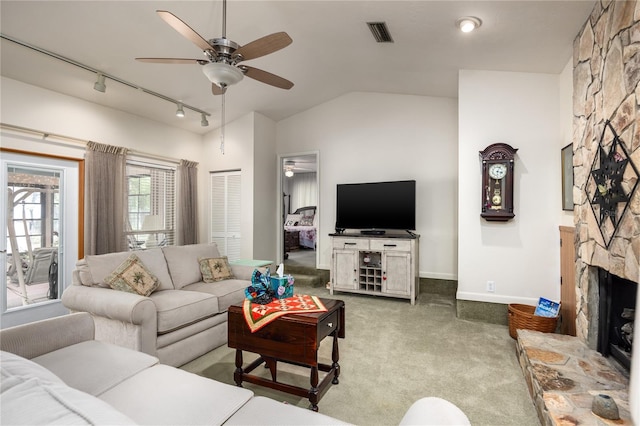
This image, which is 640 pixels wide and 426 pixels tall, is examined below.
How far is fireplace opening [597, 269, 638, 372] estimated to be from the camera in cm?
207

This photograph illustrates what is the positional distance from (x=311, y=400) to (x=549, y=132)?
350 cm

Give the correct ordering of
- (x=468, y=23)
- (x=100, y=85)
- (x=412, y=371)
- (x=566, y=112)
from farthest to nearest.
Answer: (x=100, y=85) → (x=566, y=112) → (x=468, y=23) → (x=412, y=371)

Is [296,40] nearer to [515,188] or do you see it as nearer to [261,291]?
[261,291]

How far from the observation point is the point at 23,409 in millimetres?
592

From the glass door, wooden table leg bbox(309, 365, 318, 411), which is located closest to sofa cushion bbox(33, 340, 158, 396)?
wooden table leg bbox(309, 365, 318, 411)

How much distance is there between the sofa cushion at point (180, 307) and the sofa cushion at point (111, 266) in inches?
8.3

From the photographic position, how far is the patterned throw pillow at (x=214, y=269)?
11.9ft

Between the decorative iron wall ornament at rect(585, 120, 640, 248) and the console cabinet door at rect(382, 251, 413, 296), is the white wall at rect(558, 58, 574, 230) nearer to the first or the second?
the decorative iron wall ornament at rect(585, 120, 640, 248)

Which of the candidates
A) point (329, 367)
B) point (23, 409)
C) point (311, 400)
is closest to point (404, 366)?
point (329, 367)

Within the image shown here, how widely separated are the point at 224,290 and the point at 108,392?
71.3 inches

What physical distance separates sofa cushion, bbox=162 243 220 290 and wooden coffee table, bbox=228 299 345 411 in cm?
139

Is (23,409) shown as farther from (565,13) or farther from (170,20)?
(565,13)

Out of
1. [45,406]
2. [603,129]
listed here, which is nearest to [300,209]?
[603,129]

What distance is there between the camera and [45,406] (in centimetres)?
60
